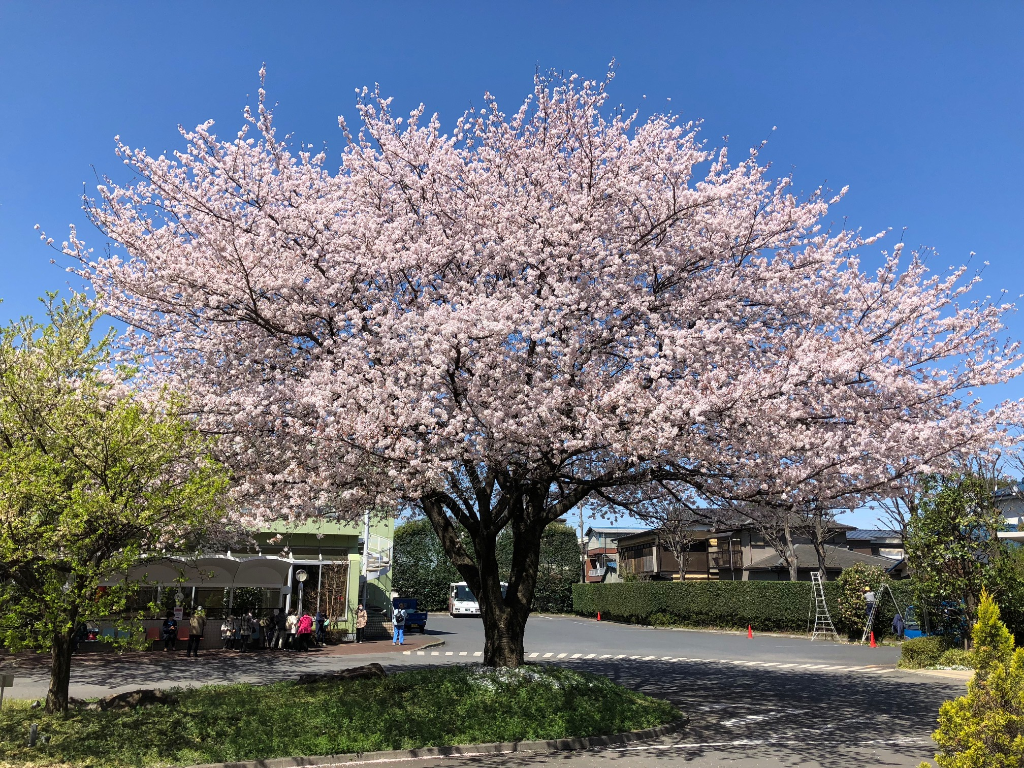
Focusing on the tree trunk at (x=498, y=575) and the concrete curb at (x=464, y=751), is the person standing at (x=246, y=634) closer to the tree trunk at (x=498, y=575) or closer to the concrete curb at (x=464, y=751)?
the tree trunk at (x=498, y=575)

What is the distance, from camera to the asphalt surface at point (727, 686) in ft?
34.1

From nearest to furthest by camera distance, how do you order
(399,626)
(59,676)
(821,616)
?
(59,676)
(399,626)
(821,616)

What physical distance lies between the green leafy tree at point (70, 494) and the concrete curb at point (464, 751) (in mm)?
2840

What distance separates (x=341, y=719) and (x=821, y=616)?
96.9 ft

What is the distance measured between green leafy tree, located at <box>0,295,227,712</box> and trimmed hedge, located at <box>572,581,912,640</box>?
29605 mm

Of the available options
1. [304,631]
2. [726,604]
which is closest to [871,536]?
[726,604]

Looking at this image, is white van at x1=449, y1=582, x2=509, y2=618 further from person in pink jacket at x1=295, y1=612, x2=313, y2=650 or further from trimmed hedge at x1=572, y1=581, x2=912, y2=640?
person in pink jacket at x1=295, y1=612, x2=313, y2=650

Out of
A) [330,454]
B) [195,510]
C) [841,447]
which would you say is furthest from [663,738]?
[195,510]

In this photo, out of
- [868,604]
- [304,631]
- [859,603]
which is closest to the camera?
[304,631]

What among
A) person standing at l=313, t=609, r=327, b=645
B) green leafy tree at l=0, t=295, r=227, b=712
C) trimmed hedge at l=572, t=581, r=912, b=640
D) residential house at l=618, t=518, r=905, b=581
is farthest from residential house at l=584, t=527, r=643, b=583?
green leafy tree at l=0, t=295, r=227, b=712

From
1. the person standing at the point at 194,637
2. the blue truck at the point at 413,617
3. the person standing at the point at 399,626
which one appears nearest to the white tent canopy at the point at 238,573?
the person standing at the point at 194,637

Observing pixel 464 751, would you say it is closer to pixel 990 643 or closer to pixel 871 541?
pixel 990 643

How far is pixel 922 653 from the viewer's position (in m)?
22.2

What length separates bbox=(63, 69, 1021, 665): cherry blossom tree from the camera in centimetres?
1140
